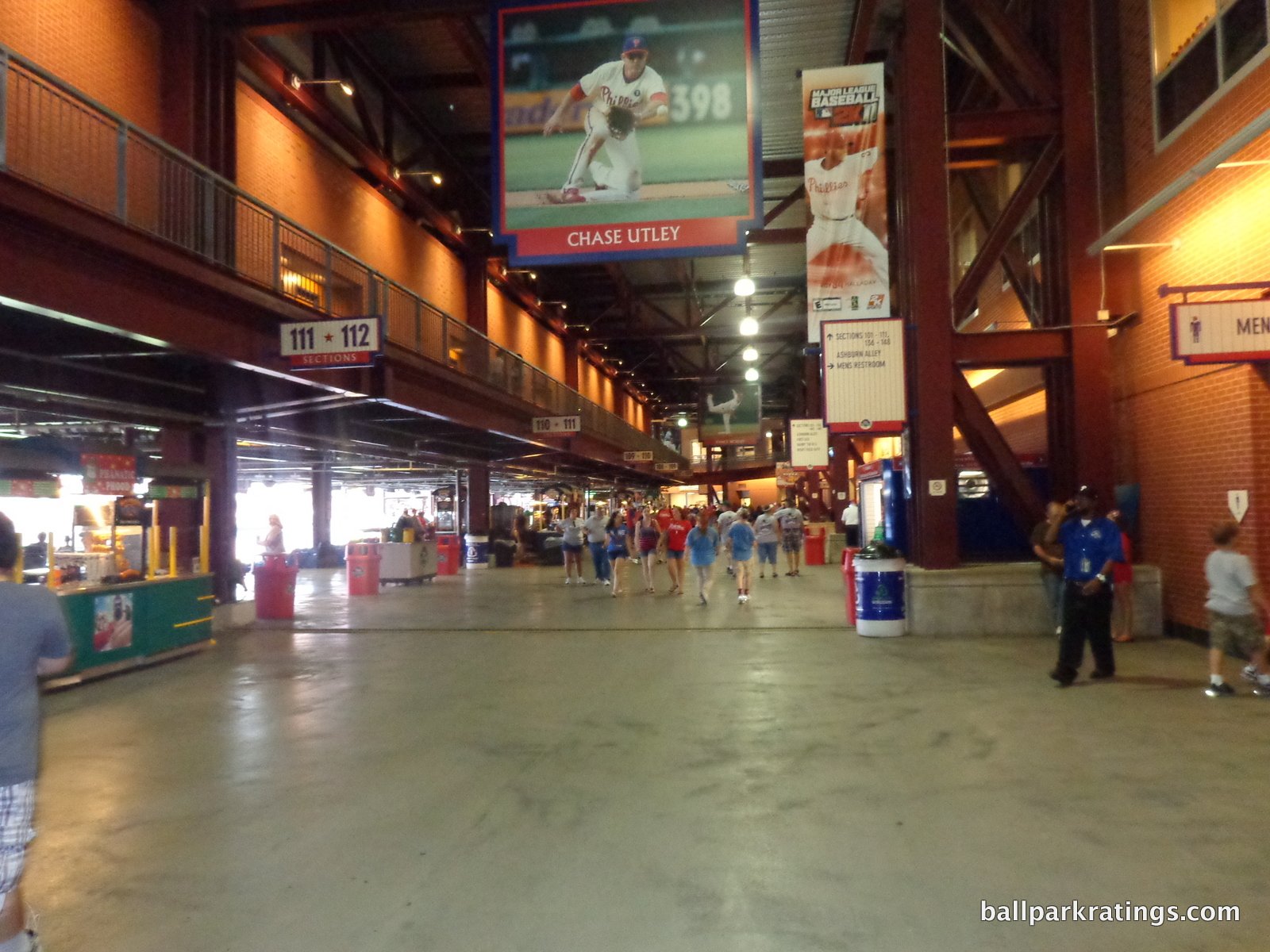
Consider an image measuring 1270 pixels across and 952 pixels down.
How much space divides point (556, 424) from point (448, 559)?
15.9 ft

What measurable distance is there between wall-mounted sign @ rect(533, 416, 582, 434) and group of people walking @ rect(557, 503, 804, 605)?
263 centimetres

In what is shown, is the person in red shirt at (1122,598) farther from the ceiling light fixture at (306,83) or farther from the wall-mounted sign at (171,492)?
the ceiling light fixture at (306,83)

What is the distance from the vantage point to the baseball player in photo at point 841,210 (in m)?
12.0

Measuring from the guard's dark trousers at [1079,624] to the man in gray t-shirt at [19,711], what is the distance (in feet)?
25.1

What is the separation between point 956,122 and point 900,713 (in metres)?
8.71

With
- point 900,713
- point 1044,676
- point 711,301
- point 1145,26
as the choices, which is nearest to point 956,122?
point 1145,26

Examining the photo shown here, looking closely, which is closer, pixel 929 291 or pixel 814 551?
pixel 929 291

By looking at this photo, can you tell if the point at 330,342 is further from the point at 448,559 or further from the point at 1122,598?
the point at 448,559

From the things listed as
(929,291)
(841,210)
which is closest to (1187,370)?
(929,291)

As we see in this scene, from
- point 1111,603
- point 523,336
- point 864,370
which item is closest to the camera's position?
point 1111,603

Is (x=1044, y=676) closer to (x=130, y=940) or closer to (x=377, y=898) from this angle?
(x=377, y=898)

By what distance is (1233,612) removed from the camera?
733 centimetres

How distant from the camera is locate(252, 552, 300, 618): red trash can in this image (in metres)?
14.5

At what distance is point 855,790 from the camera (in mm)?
5410
